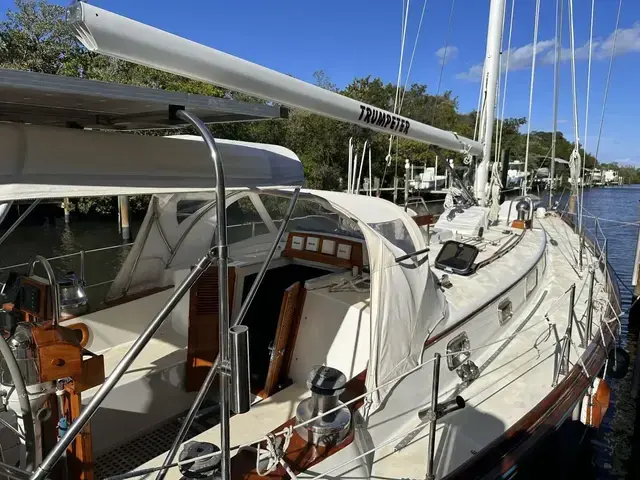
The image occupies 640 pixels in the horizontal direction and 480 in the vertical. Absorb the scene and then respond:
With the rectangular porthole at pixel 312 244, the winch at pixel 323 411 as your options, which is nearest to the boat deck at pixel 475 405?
the winch at pixel 323 411

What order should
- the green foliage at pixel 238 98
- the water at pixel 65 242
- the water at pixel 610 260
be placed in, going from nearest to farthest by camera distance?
the water at pixel 610 260, the water at pixel 65 242, the green foliage at pixel 238 98

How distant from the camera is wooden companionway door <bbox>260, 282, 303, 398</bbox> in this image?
3.97 metres

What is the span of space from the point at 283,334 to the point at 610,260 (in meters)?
16.6

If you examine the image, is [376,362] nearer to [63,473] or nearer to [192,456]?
[192,456]

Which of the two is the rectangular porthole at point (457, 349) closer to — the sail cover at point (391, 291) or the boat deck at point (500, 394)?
the boat deck at point (500, 394)

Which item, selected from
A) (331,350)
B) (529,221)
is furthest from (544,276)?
(331,350)

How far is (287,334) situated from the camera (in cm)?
408

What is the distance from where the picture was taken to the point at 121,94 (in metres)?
1.93

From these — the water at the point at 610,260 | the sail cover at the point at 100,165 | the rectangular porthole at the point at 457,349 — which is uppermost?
the sail cover at the point at 100,165

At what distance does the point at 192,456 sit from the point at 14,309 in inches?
67.0

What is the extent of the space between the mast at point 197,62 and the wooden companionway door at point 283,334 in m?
1.51

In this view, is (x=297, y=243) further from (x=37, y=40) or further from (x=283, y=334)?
(x=37, y=40)

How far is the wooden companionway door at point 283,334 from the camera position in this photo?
397 centimetres

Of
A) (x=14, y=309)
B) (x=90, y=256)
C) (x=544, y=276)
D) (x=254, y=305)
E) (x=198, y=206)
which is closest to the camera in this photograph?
(x=14, y=309)
